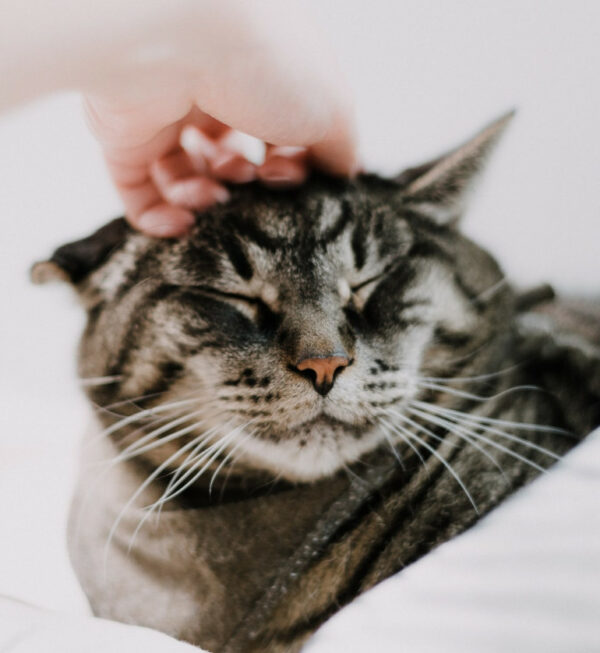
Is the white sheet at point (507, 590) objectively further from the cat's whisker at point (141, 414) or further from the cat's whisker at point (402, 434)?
the cat's whisker at point (141, 414)

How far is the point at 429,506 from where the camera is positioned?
0.61 meters

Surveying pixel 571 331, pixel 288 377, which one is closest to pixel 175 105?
pixel 288 377

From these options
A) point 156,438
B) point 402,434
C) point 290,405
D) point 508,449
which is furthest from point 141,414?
point 508,449

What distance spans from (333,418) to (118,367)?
0.75 ft

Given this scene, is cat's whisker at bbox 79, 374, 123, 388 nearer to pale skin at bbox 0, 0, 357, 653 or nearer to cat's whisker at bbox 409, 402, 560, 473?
pale skin at bbox 0, 0, 357, 653

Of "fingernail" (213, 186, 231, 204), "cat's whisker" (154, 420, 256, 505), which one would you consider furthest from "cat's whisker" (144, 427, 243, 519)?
"fingernail" (213, 186, 231, 204)

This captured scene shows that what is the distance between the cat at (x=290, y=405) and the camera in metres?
0.59

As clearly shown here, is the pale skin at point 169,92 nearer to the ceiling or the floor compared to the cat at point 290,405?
nearer to the ceiling

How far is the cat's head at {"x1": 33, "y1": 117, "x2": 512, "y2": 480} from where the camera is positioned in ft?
1.95

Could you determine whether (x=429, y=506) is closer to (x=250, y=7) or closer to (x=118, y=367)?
(x=118, y=367)

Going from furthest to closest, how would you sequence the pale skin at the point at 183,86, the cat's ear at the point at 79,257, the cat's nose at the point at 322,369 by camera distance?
the cat's ear at the point at 79,257 → the cat's nose at the point at 322,369 → the pale skin at the point at 183,86

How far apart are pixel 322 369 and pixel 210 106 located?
256 mm

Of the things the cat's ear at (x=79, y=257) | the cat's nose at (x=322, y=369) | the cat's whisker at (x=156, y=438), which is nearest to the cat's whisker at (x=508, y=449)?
the cat's nose at (x=322, y=369)

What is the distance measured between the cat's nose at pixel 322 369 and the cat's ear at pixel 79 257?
252mm
